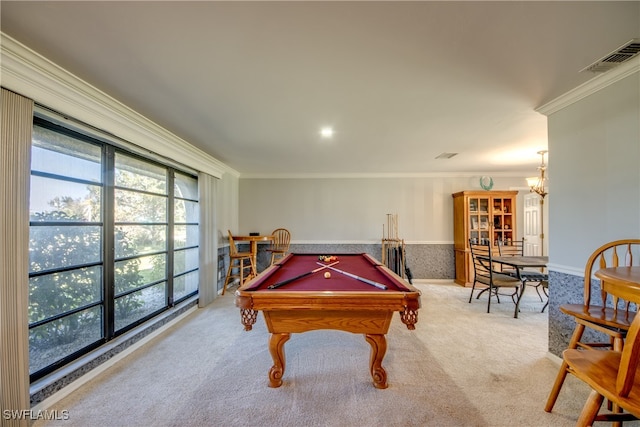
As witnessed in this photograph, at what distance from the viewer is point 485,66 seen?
1730 millimetres

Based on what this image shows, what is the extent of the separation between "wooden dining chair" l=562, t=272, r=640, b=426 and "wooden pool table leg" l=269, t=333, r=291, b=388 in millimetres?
1629

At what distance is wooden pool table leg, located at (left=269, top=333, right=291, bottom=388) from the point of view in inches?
75.4

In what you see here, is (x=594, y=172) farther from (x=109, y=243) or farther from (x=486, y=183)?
(x=109, y=243)

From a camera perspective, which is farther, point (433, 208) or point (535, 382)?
point (433, 208)

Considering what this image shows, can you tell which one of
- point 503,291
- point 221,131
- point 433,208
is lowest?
point 503,291

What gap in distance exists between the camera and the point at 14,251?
1.54 metres

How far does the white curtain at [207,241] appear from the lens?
3.92m

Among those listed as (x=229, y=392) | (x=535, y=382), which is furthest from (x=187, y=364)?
(x=535, y=382)

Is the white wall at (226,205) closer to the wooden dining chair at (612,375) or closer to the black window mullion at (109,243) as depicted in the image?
the black window mullion at (109,243)

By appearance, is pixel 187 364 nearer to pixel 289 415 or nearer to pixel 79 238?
pixel 289 415

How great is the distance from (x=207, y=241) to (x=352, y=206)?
119 inches

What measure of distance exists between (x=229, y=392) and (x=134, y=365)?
3.52 feet

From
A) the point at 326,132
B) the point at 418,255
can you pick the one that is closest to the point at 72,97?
the point at 326,132

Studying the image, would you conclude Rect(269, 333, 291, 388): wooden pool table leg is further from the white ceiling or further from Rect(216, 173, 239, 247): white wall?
Rect(216, 173, 239, 247): white wall
